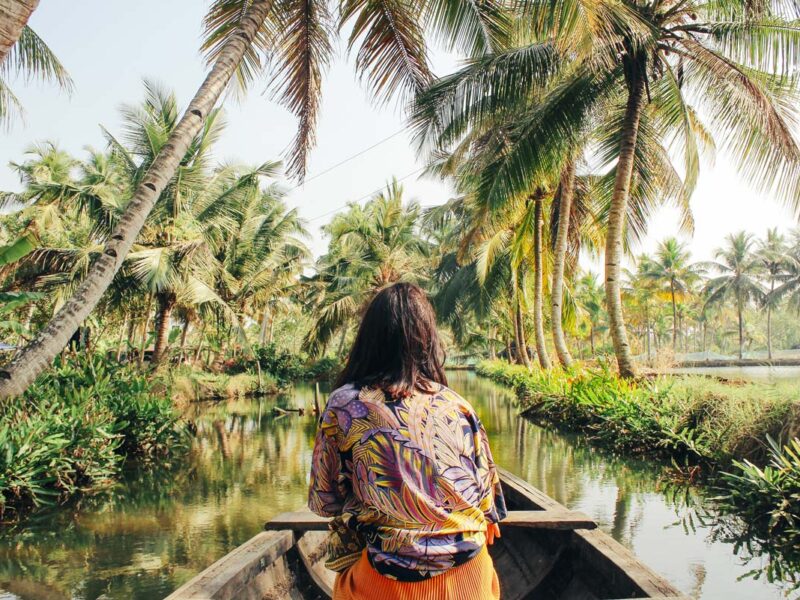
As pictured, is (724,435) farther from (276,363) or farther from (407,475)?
(276,363)

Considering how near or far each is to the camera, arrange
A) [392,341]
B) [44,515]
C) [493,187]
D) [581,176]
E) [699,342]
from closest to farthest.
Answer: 1. [392,341]
2. [44,515]
3. [493,187]
4. [581,176]
5. [699,342]

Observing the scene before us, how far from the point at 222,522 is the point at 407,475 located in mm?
5260

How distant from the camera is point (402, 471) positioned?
5.58 ft

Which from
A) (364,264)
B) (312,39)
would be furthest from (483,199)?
(364,264)

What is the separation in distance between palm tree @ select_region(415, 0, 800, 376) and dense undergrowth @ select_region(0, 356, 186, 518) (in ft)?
20.5

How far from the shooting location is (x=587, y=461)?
8695 mm

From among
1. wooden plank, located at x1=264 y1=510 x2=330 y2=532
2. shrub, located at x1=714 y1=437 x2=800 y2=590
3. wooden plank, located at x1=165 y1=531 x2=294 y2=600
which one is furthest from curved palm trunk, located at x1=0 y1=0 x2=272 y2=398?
shrub, located at x1=714 y1=437 x2=800 y2=590

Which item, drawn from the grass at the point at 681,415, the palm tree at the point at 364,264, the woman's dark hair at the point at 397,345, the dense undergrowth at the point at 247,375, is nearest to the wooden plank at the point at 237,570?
the woman's dark hair at the point at 397,345

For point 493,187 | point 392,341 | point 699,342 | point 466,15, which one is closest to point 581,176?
point 493,187

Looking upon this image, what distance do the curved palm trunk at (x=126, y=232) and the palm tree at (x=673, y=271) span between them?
38.2m

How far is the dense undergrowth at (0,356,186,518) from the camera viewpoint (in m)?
6.37

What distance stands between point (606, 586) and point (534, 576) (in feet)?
2.53

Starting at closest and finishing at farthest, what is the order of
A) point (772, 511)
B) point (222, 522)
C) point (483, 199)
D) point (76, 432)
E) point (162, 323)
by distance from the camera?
point (772, 511) → point (222, 522) → point (76, 432) → point (483, 199) → point (162, 323)

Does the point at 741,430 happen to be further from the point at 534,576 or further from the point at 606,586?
the point at 606,586
